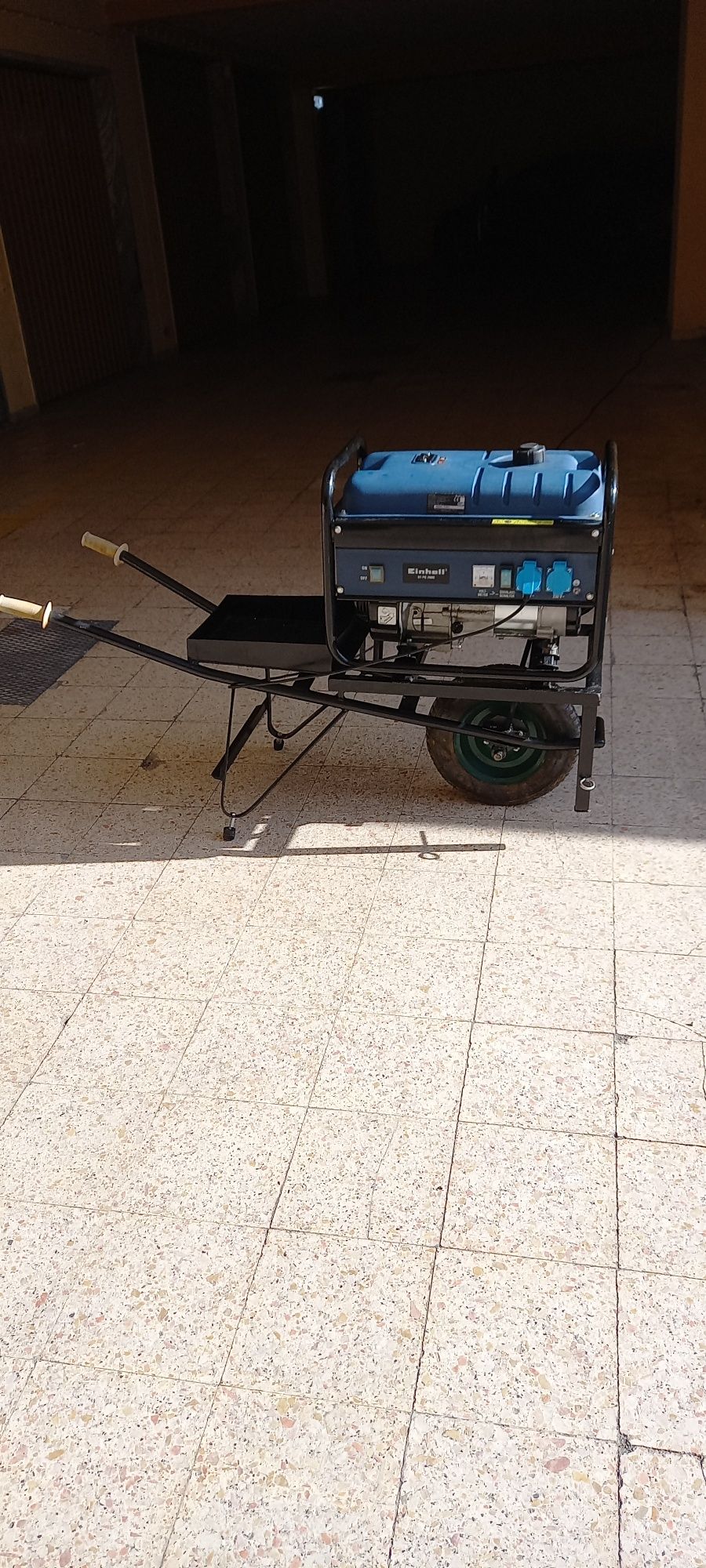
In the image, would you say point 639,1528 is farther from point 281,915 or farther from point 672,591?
point 672,591

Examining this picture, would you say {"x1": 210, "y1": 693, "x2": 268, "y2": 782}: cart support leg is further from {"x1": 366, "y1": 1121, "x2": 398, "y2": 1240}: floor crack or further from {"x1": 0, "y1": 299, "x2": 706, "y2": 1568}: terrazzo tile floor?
{"x1": 366, "y1": 1121, "x2": 398, "y2": 1240}: floor crack

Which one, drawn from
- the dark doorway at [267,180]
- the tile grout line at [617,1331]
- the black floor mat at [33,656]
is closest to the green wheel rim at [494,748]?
the tile grout line at [617,1331]

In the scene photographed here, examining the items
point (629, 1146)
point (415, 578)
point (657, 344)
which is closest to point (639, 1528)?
point (629, 1146)

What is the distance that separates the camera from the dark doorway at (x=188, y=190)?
44.9ft

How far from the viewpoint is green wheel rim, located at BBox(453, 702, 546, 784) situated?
393 cm

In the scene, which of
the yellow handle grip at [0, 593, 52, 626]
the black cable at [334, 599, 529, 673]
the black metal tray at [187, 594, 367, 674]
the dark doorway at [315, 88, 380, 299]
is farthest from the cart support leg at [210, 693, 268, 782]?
the dark doorway at [315, 88, 380, 299]

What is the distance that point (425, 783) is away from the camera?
4.33 meters

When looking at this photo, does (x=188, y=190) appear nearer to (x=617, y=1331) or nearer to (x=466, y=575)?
(x=466, y=575)

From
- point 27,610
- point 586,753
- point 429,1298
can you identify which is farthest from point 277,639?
point 429,1298

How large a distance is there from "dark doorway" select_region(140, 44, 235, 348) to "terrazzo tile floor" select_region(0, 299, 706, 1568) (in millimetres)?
10817

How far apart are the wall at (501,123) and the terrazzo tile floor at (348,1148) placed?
1963cm

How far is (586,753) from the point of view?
3729mm

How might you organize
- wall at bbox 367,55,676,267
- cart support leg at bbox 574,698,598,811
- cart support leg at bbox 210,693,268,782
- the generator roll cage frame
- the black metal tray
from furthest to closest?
wall at bbox 367,55,676,267
cart support leg at bbox 210,693,268,782
the black metal tray
cart support leg at bbox 574,698,598,811
the generator roll cage frame

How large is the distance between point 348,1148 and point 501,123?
22850 mm
